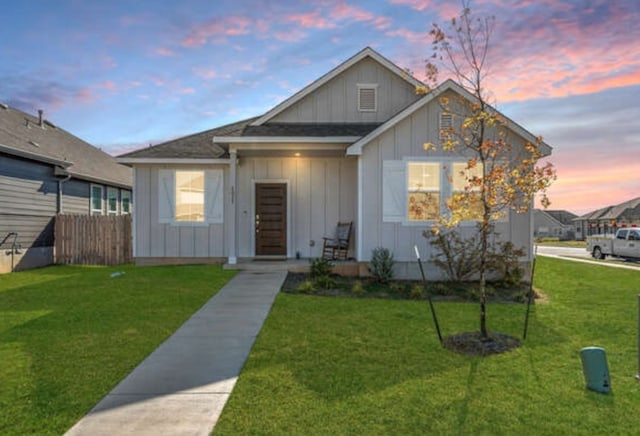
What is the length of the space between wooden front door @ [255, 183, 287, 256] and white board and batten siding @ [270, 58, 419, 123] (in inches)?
80.8

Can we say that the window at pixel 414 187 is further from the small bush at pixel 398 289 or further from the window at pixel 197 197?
the window at pixel 197 197

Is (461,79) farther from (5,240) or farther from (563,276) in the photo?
(5,240)

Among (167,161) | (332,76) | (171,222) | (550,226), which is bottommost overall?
(550,226)

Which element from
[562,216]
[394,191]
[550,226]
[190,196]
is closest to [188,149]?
[190,196]

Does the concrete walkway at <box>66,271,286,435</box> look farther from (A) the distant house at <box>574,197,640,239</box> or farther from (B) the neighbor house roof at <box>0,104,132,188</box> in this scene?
(A) the distant house at <box>574,197,640,239</box>

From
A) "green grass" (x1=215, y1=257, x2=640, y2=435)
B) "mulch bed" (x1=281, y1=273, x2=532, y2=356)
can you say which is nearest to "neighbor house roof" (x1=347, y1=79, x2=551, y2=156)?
"mulch bed" (x1=281, y1=273, x2=532, y2=356)

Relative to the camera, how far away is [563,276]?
1162 centimetres

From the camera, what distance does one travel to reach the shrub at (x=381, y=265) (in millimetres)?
9594

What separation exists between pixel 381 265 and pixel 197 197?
5.44m

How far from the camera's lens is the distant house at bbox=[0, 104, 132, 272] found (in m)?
12.3

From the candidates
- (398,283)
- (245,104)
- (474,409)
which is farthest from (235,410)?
(245,104)

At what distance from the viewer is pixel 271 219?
1175 centimetres

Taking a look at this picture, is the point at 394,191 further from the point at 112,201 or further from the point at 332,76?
the point at 112,201

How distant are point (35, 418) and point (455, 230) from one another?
841cm
